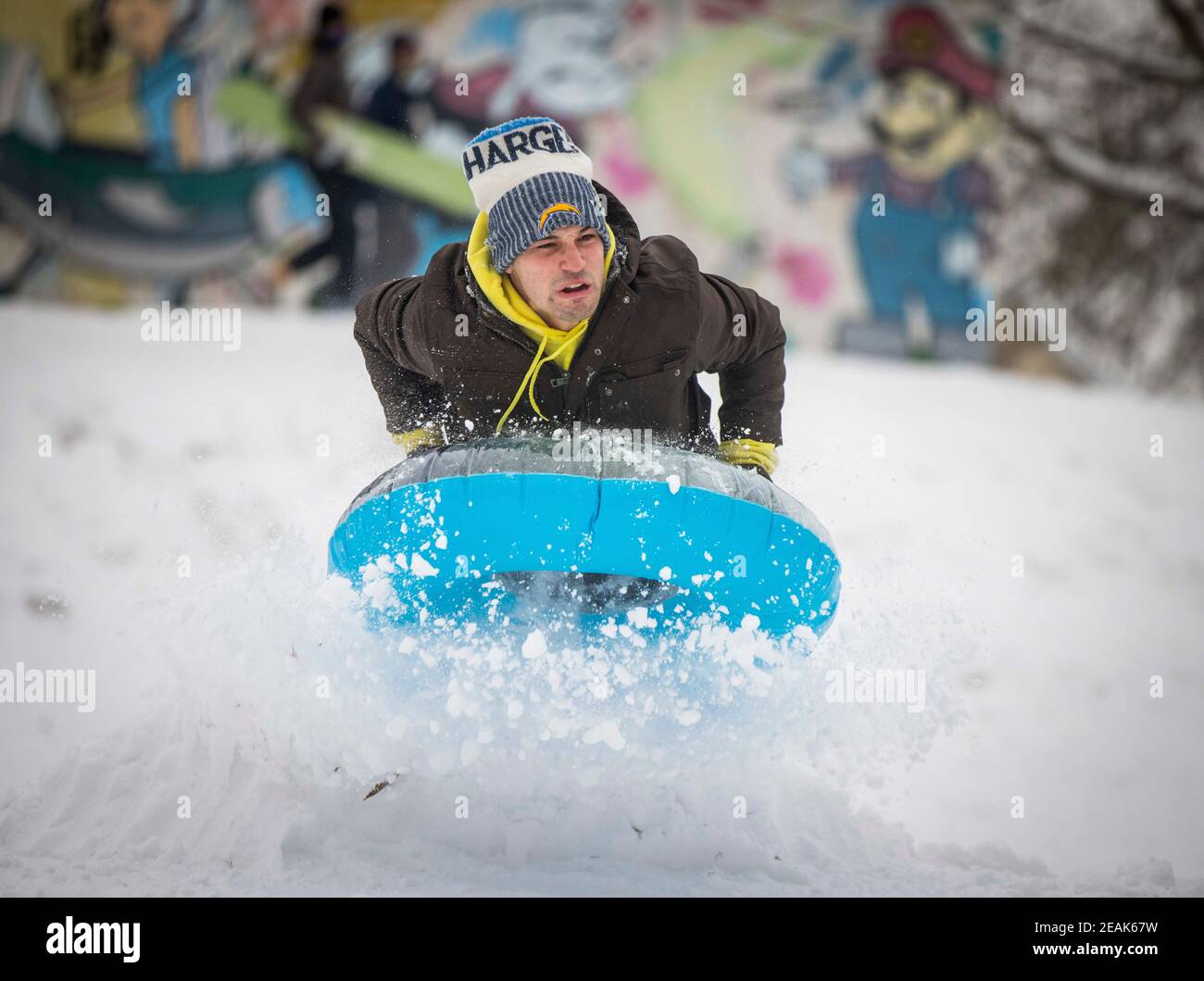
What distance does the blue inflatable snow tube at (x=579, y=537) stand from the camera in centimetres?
232

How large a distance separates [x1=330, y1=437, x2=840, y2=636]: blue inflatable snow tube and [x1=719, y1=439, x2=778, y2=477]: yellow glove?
41 cm

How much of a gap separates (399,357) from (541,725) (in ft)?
3.06

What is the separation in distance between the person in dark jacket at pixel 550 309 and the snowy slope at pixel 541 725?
0.55 metres

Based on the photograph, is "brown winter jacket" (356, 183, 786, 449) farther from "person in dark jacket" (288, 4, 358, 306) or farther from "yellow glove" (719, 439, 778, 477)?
"person in dark jacket" (288, 4, 358, 306)

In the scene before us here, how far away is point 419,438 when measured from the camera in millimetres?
2938

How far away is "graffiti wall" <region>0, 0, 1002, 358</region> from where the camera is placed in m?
8.23

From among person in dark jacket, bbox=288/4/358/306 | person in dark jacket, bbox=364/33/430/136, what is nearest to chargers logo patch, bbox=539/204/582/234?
person in dark jacket, bbox=288/4/358/306

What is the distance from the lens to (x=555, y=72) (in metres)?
8.42

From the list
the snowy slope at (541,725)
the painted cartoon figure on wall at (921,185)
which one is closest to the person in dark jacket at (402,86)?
the painted cartoon figure on wall at (921,185)

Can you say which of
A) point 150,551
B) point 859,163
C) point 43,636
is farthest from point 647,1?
point 43,636

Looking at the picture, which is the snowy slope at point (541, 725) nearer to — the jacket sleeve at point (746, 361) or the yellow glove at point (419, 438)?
the yellow glove at point (419, 438)

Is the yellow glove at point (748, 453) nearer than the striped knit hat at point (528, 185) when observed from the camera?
No

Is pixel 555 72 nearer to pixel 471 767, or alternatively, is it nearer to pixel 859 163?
pixel 859 163

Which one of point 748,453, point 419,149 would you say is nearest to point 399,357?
point 748,453
